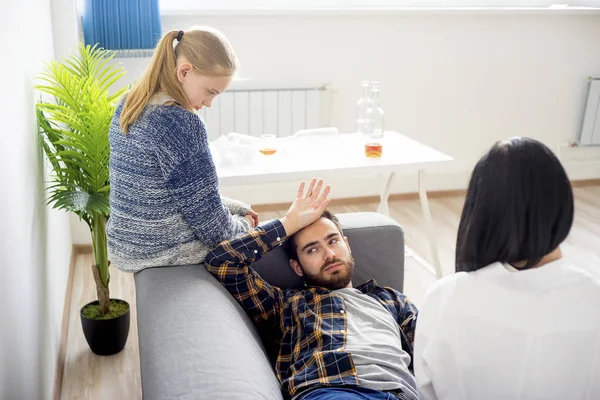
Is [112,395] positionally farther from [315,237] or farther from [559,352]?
[559,352]

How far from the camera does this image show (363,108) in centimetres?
362

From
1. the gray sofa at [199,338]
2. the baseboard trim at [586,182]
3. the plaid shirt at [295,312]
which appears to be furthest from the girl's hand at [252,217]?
the baseboard trim at [586,182]

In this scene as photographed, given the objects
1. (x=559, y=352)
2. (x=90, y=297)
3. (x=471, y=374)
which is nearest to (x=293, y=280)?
(x=471, y=374)

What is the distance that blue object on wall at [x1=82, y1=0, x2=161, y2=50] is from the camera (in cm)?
296

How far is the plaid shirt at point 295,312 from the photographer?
150 centimetres

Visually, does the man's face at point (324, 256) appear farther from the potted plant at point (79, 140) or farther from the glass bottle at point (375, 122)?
the glass bottle at point (375, 122)

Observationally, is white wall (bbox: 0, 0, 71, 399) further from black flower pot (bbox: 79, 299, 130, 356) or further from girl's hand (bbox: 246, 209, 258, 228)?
girl's hand (bbox: 246, 209, 258, 228)

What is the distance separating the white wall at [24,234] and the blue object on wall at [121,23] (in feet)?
1.79

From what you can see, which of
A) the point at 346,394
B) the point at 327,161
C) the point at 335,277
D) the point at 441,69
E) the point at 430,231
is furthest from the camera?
the point at 441,69

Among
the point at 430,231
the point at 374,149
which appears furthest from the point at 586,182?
the point at 374,149

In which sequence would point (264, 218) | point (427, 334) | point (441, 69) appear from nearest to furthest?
point (427, 334) → point (264, 218) → point (441, 69)

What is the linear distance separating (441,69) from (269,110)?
1.07m

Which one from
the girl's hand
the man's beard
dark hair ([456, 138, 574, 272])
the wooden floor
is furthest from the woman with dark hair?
the wooden floor

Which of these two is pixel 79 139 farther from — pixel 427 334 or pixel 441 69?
pixel 441 69
